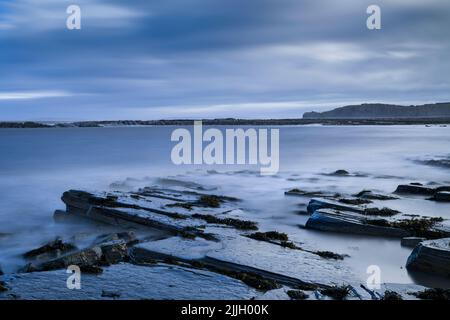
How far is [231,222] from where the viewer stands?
34.0 ft

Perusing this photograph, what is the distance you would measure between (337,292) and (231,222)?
4.57m

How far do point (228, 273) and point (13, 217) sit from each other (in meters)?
8.19

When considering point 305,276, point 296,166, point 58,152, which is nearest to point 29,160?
point 58,152

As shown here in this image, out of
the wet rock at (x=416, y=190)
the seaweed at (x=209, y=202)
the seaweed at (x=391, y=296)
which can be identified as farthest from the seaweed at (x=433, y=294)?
the wet rock at (x=416, y=190)

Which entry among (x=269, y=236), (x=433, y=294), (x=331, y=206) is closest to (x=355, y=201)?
(x=331, y=206)

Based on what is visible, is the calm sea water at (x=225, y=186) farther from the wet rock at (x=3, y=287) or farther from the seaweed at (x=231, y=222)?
the wet rock at (x=3, y=287)

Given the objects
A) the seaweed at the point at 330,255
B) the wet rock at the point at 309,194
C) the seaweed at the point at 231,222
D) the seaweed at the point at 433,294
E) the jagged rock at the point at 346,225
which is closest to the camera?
the seaweed at the point at 433,294

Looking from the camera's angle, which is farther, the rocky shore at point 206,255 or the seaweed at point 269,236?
the seaweed at point 269,236

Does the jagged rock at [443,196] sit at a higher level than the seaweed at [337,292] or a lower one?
higher

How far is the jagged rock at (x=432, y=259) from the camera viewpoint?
7074mm

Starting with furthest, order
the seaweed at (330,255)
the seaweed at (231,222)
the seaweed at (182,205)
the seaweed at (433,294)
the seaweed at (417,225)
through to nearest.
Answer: the seaweed at (182,205) → the seaweed at (231,222) → the seaweed at (417,225) → the seaweed at (330,255) → the seaweed at (433,294)

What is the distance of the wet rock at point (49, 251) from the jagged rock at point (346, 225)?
4.80 meters
